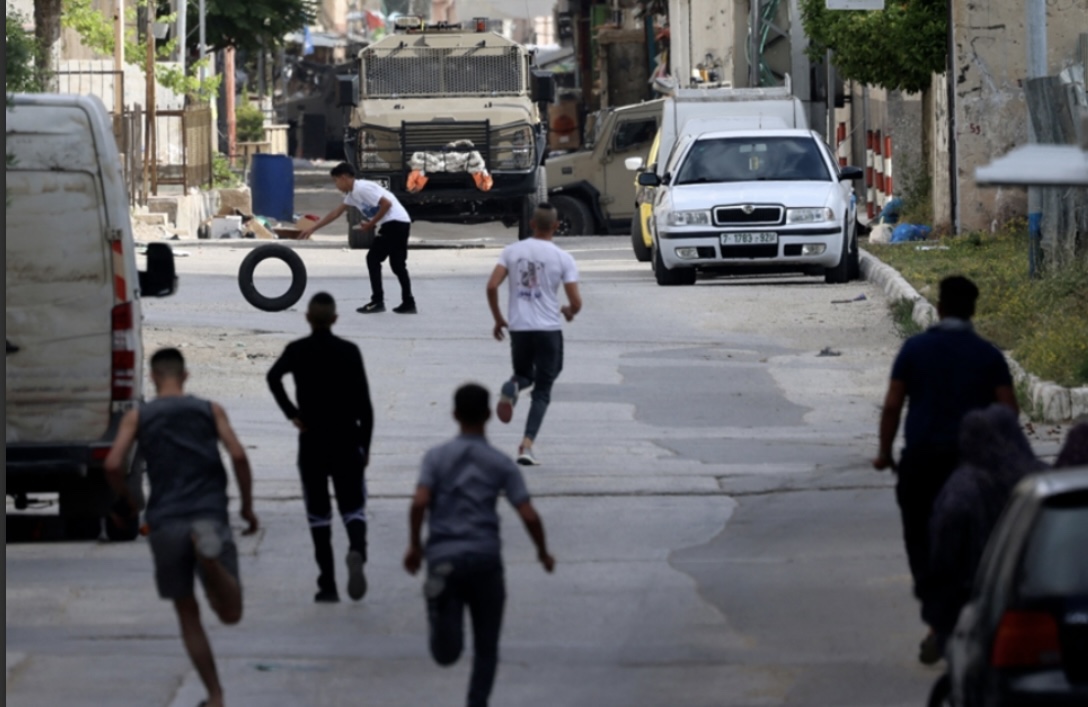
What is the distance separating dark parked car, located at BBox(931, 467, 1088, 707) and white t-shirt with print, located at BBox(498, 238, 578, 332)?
7221 millimetres

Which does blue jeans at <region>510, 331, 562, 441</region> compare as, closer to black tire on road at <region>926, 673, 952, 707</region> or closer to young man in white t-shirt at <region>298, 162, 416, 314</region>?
black tire on road at <region>926, 673, 952, 707</region>

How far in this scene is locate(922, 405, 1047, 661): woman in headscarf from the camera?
24.1 ft

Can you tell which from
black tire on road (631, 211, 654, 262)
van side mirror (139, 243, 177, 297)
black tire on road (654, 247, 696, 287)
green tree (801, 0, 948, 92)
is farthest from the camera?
green tree (801, 0, 948, 92)

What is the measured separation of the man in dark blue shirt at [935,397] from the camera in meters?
8.27

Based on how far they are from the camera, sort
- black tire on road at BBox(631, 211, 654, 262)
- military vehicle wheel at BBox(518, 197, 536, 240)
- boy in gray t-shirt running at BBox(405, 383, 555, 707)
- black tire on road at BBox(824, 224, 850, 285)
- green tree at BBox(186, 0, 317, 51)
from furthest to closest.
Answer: green tree at BBox(186, 0, 317, 51), military vehicle wheel at BBox(518, 197, 536, 240), black tire on road at BBox(631, 211, 654, 262), black tire on road at BBox(824, 224, 850, 285), boy in gray t-shirt running at BBox(405, 383, 555, 707)

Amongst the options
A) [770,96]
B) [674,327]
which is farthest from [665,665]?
[770,96]

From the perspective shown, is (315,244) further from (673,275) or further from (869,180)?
(673,275)

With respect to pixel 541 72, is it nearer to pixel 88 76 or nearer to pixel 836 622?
pixel 88 76

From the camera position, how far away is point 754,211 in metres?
22.8

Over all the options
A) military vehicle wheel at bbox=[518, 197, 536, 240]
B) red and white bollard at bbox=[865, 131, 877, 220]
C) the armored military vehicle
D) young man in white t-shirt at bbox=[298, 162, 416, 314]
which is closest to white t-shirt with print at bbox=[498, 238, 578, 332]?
young man in white t-shirt at bbox=[298, 162, 416, 314]

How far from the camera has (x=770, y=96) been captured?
95.5 ft

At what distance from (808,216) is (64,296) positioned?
45.2 ft

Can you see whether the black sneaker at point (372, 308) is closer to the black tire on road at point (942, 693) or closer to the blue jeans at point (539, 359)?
the blue jeans at point (539, 359)

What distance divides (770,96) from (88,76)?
15750 millimetres
